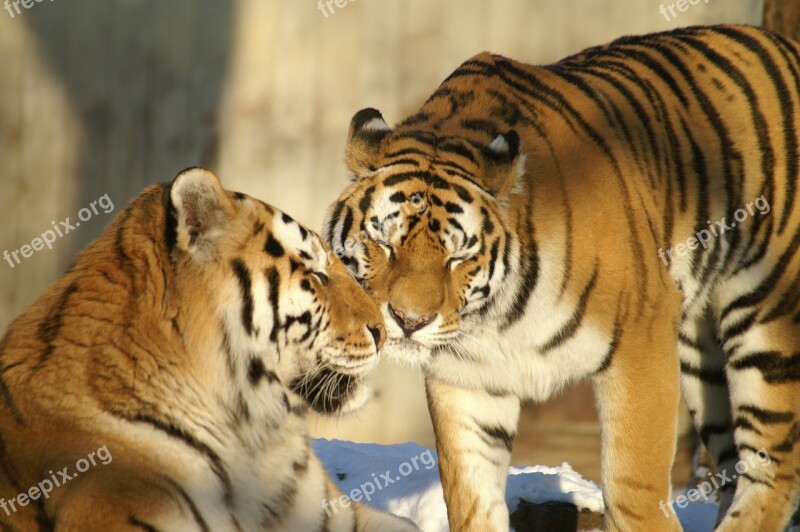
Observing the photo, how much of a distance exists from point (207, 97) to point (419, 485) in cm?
242

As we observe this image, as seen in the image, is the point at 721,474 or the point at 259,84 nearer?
the point at 721,474

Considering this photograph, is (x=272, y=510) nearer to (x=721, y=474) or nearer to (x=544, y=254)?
(x=544, y=254)

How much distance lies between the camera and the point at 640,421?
343cm

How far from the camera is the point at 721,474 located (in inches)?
173

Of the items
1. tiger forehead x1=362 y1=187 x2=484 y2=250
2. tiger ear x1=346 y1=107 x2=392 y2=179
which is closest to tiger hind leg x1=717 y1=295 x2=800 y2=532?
tiger forehead x1=362 y1=187 x2=484 y2=250

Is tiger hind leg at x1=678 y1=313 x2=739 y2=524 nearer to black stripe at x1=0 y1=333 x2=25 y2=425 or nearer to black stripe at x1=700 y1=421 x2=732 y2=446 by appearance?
black stripe at x1=700 y1=421 x2=732 y2=446

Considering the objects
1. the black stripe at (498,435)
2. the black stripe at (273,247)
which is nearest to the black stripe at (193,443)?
the black stripe at (273,247)

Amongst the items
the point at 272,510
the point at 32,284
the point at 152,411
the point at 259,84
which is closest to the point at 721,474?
the point at 272,510

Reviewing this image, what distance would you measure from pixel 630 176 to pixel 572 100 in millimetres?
300

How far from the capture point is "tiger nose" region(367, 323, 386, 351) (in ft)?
9.14

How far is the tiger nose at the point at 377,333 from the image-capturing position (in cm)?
279

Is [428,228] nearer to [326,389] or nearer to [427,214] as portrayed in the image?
[427,214]

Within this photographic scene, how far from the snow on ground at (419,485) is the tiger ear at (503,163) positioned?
4.50 feet

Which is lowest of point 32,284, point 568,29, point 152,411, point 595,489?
point 595,489
